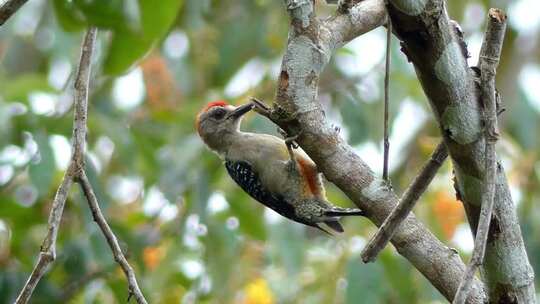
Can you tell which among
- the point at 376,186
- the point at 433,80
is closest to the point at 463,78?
the point at 433,80

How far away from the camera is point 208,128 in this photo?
6152mm

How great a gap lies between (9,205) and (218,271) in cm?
145

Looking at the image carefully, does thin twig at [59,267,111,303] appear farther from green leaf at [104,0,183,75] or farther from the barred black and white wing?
green leaf at [104,0,183,75]

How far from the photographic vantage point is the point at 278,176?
5.59 meters

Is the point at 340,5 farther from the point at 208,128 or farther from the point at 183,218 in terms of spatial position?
the point at 183,218

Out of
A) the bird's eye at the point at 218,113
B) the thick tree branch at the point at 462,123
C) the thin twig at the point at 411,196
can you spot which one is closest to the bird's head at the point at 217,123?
the bird's eye at the point at 218,113

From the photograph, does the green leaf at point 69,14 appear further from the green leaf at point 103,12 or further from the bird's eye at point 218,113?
the bird's eye at point 218,113

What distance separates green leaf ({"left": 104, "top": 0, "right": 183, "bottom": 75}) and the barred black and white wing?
105 cm

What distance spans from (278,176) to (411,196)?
6.78 ft

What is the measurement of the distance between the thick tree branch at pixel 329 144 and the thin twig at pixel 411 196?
0.19 metres

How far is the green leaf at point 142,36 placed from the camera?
180 inches

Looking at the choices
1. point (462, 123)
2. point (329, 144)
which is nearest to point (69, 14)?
point (329, 144)

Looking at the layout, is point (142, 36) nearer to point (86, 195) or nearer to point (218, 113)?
point (86, 195)

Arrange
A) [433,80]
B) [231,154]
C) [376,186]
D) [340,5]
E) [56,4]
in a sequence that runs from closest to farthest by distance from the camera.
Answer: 1. [433,80]
2. [376,186]
3. [340,5]
4. [56,4]
5. [231,154]
